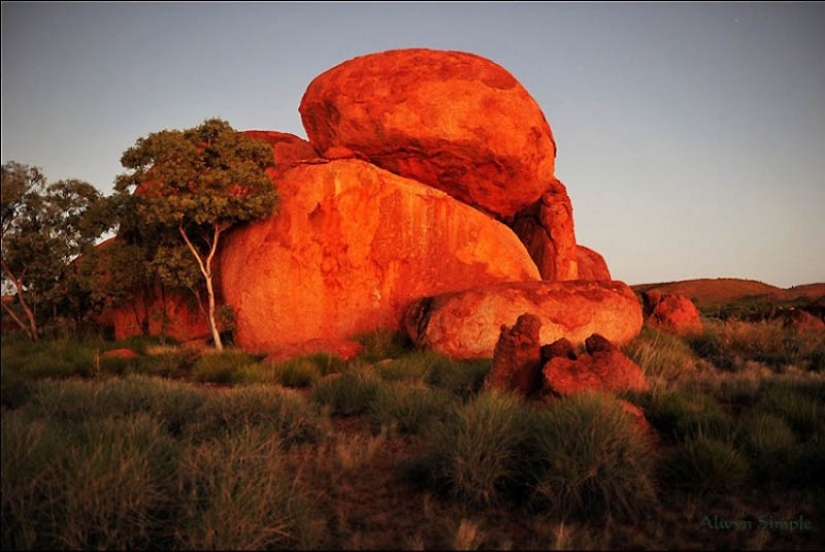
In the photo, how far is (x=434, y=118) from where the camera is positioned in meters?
16.8

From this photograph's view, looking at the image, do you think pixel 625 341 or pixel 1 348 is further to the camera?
pixel 625 341

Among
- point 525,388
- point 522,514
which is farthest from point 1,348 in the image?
point 525,388

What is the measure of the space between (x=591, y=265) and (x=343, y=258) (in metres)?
18.2

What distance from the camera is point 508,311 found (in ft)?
43.6

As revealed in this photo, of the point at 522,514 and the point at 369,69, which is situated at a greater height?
the point at 369,69

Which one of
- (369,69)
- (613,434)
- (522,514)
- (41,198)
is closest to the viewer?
(41,198)

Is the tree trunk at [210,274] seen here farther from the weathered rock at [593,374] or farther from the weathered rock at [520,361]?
the weathered rock at [593,374]

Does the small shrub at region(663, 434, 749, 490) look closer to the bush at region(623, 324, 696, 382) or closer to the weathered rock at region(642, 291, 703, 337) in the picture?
the bush at region(623, 324, 696, 382)

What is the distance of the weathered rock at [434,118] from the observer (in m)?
17.0

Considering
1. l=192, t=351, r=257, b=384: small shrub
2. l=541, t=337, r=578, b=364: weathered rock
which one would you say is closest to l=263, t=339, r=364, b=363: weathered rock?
l=192, t=351, r=257, b=384: small shrub

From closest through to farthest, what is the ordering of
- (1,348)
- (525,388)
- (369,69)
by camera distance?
1. (1,348)
2. (525,388)
3. (369,69)

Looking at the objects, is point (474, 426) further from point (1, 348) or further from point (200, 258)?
point (200, 258)

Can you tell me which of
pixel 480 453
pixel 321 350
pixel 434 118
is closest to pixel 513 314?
pixel 321 350

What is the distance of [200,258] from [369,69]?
7.62 m
